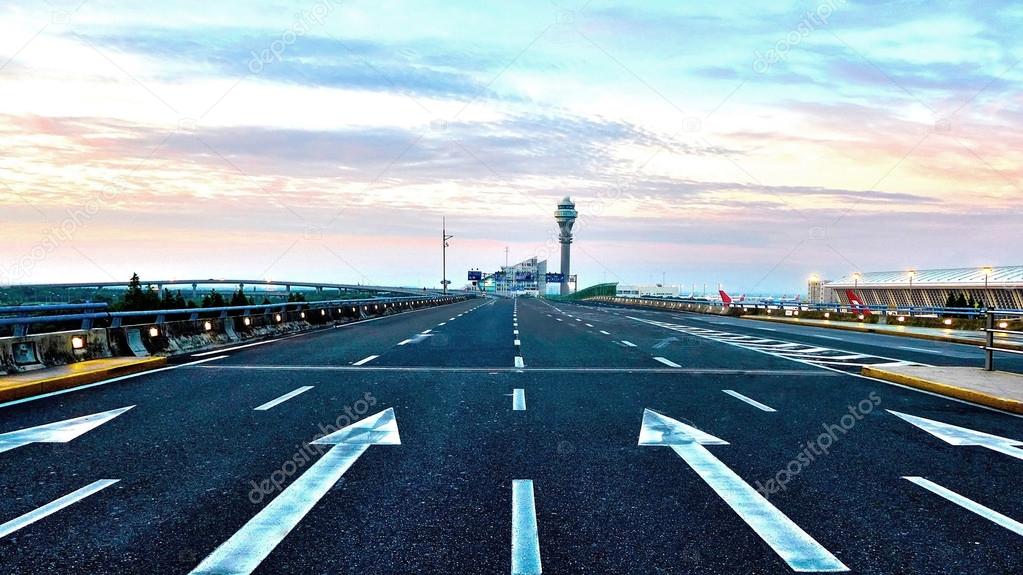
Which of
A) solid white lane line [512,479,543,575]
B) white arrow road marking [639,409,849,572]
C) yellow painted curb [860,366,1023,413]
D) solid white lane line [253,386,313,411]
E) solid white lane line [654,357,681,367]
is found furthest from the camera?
solid white lane line [654,357,681,367]

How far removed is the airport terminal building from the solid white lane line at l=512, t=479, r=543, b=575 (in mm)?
92512

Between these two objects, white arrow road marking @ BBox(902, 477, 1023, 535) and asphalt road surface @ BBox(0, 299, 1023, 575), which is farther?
white arrow road marking @ BBox(902, 477, 1023, 535)

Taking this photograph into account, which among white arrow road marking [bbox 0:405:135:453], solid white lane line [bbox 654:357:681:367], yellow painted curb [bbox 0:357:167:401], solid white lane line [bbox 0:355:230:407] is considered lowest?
solid white lane line [bbox 654:357:681:367]

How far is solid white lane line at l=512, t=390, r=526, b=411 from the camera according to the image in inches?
373

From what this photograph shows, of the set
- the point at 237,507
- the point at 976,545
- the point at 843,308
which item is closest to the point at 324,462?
the point at 237,507

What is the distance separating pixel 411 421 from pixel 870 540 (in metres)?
5.30

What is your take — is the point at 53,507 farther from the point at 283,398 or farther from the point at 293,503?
the point at 283,398

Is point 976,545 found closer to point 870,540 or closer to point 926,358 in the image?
point 870,540

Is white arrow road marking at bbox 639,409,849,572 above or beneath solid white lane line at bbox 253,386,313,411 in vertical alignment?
beneath

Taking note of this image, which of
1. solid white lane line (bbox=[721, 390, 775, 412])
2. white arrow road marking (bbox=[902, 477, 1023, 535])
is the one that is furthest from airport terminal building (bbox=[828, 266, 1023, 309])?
white arrow road marking (bbox=[902, 477, 1023, 535])

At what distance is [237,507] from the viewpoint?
16.6 ft

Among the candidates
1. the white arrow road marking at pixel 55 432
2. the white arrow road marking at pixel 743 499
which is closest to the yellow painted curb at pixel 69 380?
the white arrow road marking at pixel 55 432

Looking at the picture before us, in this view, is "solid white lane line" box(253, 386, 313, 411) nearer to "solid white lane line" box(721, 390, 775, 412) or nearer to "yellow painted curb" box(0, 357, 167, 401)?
"yellow painted curb" box(0, 357, 167, 401)

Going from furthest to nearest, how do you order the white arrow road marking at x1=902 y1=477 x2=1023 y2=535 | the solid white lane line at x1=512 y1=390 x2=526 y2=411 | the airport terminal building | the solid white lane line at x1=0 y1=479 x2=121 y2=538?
the airport terminal building, the solid white lane line at x1=512 y1=390 x2=526 y2=411, the white arrow road marking at x1=902 y1=477 x2=1023 y2=535, the solid white lane line at x1=0 y1=479 x2=121 y2=538
